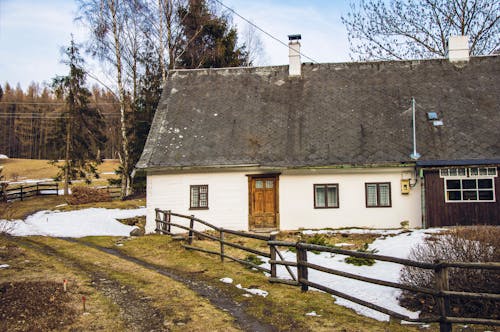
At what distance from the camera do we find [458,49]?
22.2 metres

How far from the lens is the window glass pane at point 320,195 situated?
18.5m

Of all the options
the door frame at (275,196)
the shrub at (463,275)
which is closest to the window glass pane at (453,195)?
the door frame at (275,196)

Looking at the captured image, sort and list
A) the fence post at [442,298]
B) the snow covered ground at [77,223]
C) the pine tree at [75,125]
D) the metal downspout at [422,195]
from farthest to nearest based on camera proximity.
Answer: the pine tree at [75,125]
the snow covered ground at [77,223]
the metal downspout at [422,195]
the fence post at [442,298]

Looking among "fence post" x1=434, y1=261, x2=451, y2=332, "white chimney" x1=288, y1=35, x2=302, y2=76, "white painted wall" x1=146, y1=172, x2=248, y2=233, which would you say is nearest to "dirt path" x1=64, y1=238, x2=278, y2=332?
"fence post" x1=434, y1=261, x2=451, y2=332

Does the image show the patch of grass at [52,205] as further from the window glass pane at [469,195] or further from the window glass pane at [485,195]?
the window glass pane at [485,195]

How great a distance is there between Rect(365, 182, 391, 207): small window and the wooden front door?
3934 mm

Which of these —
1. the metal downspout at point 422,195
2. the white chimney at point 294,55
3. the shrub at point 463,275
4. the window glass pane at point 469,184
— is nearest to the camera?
the shrub at point 463,275

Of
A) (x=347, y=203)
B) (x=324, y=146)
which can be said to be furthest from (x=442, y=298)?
(x=324, y=146)

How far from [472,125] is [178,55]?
20.3 meters

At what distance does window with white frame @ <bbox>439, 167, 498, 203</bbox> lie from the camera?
1709 centimetres

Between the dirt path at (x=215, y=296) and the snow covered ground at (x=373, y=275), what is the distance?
7.06ft

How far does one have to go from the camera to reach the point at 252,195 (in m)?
19.0

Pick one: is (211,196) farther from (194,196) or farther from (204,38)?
(204,38)

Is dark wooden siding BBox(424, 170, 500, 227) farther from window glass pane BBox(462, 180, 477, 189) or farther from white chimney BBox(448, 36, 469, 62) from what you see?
white chimney BBox(448, 36, 469, 62)
